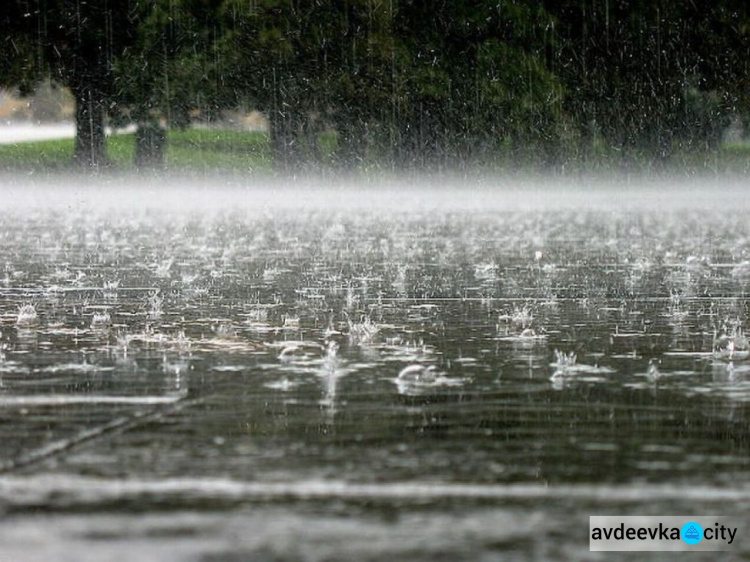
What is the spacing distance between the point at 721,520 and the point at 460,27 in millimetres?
40858

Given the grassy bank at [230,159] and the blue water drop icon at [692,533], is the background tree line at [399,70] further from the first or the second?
the blue water drop icon at [692,533]

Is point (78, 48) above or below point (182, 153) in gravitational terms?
above

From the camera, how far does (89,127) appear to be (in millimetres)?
44812

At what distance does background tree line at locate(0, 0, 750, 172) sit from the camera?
42.1 m

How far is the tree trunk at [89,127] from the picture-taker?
44.5 m

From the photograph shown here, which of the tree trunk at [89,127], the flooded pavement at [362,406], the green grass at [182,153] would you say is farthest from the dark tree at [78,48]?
the flooded pavement at [362,406]

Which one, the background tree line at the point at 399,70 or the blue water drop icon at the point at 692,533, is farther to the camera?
the background tree line at the point at 399,70

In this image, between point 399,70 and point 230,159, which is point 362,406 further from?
point 230,159

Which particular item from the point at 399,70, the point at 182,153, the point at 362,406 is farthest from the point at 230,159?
the point at 362,406

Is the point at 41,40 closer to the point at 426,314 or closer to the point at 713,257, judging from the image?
the point at 713,257

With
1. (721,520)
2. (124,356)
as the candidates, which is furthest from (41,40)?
(721,520)

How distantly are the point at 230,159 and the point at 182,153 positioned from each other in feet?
11.5

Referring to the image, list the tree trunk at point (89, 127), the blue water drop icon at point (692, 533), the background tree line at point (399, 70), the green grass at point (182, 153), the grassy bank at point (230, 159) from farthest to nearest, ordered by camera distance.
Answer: the green grass at point (182, 153), the grassy bank at point (230, 159), the tree trunk at point (89, 127), the background tree line at point (399, 70), the blue water drop icon at point (692, 533)

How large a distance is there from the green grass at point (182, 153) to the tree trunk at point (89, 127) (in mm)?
567
